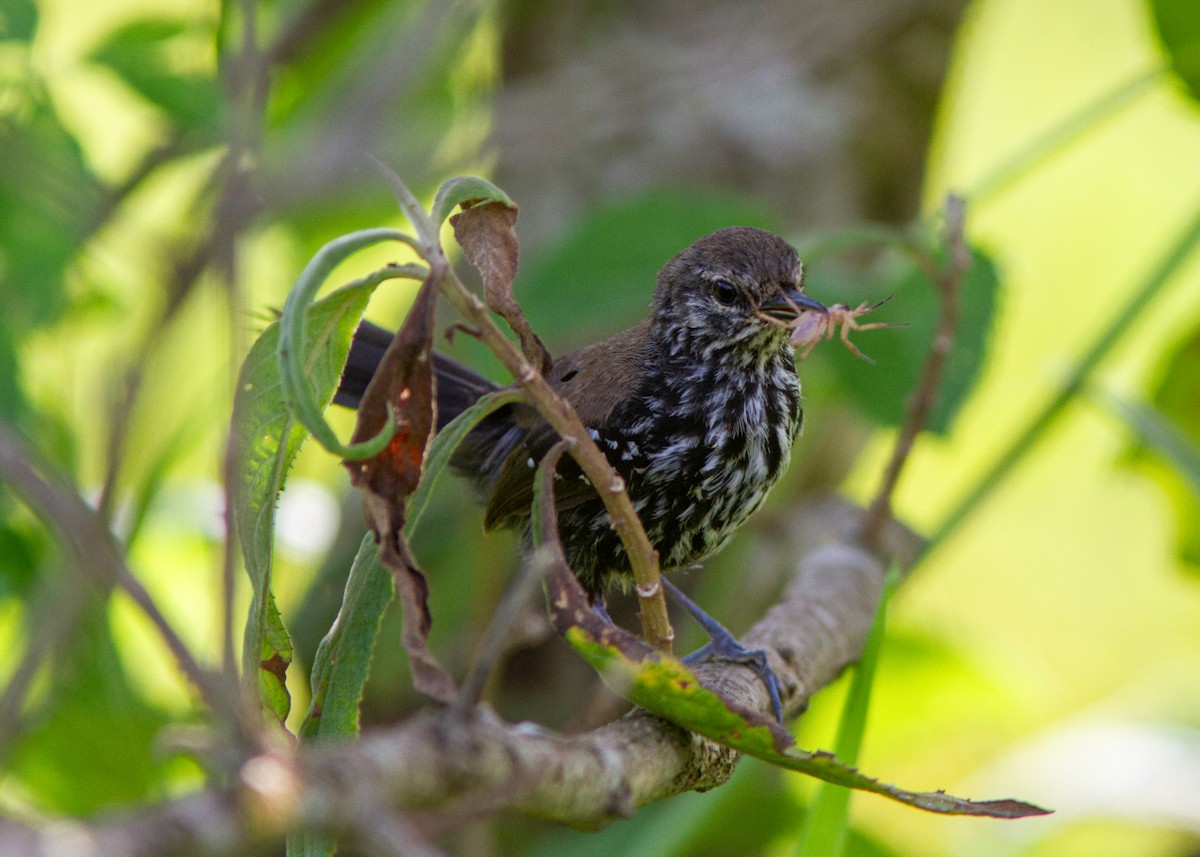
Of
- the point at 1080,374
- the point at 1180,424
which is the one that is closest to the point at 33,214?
the point at 1080,374

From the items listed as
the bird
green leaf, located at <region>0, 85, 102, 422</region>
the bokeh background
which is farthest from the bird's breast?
green leaf, located at <region>0, 85, 102, 422</region>

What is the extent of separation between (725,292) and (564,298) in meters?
0.60

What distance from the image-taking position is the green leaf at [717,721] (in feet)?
Answer: 4.90

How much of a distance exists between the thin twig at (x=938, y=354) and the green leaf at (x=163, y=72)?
181cm

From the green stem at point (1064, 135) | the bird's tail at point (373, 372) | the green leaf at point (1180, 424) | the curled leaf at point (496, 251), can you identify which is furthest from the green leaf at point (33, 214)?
the green leaf at point (1180, 424)

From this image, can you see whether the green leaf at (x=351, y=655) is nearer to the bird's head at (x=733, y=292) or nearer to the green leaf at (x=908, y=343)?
the bird's head at (x=733, y=292)

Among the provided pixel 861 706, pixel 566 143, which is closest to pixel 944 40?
pixel 566 143

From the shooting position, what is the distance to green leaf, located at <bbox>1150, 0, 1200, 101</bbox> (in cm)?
295

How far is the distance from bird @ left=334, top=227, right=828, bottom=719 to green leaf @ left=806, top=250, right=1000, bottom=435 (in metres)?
0.29

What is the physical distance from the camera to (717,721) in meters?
A: 1.53

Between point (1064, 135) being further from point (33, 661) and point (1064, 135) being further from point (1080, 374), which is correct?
point (33, 661)

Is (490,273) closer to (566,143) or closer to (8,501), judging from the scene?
(566,143)

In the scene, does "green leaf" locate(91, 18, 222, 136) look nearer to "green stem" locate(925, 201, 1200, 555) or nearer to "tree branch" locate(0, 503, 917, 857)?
"green stem" locate(925, 201, 1200, 555)

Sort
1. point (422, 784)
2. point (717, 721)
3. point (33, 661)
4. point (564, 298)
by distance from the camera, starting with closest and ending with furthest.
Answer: point (422, 784) → point (33, 661) → point (717, 721) → point (564, 298)
